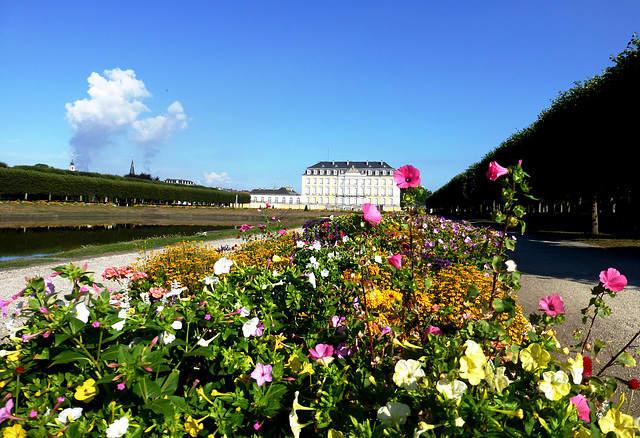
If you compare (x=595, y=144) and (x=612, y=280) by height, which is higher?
(x=595, y=144)

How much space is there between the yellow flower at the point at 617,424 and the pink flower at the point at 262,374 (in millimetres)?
1095

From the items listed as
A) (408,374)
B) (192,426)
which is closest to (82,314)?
(192,426)

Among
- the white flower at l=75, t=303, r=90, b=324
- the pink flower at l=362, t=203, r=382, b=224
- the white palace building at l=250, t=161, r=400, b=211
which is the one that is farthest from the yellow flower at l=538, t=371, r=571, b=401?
the white palace building at l=250, t=161, r=400, b=211

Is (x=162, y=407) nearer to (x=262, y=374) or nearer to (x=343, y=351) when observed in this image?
(x=262, y=374)

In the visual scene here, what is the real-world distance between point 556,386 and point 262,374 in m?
1.02

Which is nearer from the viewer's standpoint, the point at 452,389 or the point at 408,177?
the point at 452,389

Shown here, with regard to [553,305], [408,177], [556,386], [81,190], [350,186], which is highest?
[350,186]

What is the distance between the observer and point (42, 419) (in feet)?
3.95

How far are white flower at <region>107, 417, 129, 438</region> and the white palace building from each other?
95.0 meters

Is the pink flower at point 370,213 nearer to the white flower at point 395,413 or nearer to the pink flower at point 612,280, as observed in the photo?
the white flower at point 395,413

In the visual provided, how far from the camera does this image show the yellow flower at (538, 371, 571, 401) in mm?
1108

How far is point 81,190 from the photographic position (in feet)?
148

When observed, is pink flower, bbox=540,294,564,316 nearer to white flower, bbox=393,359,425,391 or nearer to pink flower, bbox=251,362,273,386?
white flower, bbox=393,359,425,391

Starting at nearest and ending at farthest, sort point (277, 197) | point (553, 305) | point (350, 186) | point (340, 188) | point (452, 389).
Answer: point (452, 389) → point (553, 305) → point (350, 186) → point (340, 188) → point (277, 197)
